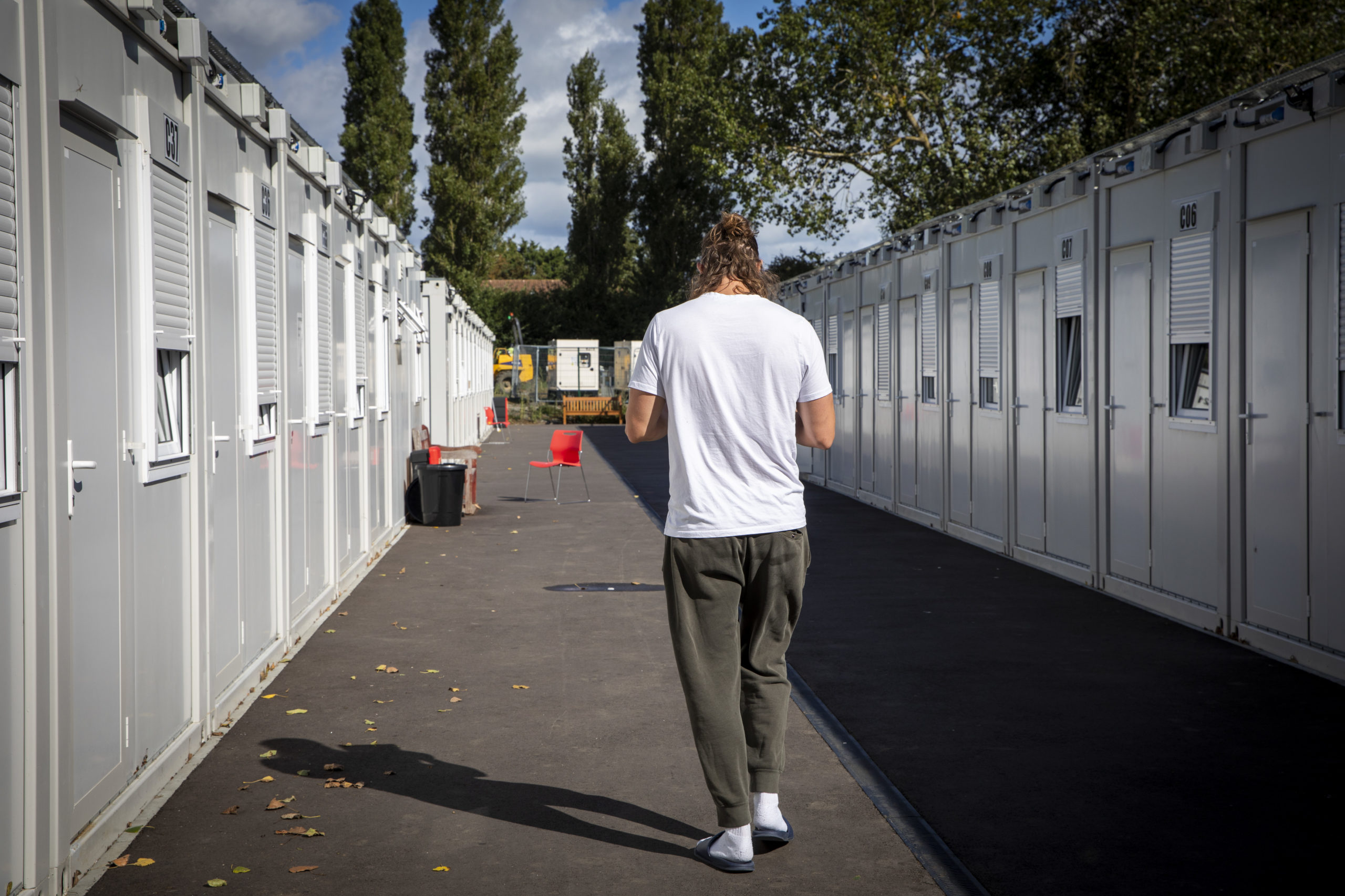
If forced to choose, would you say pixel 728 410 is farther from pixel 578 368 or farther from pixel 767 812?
pixel 578 368

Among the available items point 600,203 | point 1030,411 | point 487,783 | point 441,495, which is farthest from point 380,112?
point 487,783

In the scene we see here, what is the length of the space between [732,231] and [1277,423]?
14.0 ft

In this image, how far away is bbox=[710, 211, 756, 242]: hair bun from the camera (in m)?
3.85

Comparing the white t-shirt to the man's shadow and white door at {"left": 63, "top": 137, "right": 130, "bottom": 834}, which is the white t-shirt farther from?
white door at {"left": 63, "top": 137, "right": 130, "bottom": 834}

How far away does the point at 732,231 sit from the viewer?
12.7 feet

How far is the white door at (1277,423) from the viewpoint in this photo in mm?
6535

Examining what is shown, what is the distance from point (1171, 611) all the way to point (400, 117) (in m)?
46.2

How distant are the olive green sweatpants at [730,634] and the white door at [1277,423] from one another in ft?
13.2

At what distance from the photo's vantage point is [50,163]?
10.9 feet

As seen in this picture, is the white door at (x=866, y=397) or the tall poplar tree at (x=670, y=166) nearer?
the white door at (x=866, y=397)

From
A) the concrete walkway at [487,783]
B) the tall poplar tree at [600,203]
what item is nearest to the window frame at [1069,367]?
the concrete walkway at [487,783]

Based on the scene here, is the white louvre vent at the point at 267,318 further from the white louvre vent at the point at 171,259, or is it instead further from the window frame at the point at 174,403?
the white louvre vent at the point at 171,259

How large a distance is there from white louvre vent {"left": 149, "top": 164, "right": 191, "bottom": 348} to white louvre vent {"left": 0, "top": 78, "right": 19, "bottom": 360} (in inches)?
46.5

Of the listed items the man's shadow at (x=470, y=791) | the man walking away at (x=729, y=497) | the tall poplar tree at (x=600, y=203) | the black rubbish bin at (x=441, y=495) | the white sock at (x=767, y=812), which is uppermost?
the tall poplar tree at (x=600, y=203)
